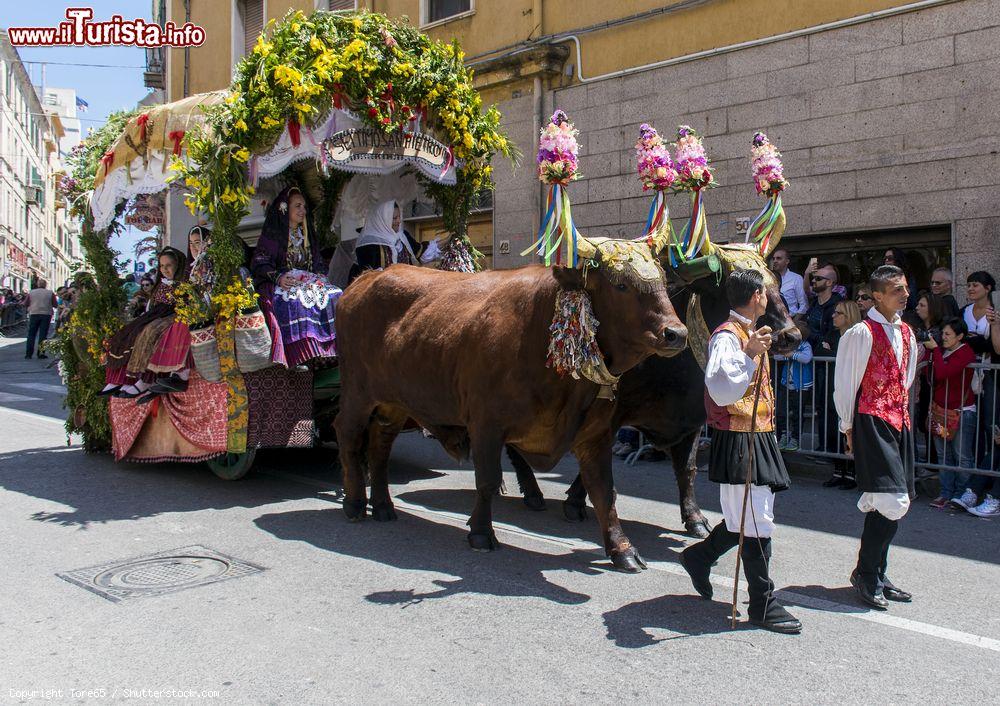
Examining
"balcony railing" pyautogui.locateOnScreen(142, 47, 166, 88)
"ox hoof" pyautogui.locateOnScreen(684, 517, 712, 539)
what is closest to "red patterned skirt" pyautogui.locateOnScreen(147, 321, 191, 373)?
"ox hoof" pyautogui.locateOnScreen(684, 517, 712, 539)

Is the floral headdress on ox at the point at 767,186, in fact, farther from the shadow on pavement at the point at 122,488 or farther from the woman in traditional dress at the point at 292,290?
the shadow on pavement at the point at 122,488

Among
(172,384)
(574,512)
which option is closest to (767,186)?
(574,512)

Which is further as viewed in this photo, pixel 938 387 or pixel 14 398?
pixel 14 398

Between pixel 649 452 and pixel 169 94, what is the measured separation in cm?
1756

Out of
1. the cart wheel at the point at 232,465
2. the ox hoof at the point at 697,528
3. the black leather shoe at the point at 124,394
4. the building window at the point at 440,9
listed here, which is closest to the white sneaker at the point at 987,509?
the ox hoof at the point at 697,528

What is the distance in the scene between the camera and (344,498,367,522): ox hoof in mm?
6168

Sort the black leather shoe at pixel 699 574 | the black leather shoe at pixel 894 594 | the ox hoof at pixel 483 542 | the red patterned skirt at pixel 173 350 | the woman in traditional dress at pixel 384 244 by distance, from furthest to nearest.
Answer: the woman in traditional dress at pixel 384 244 → the red patterned skirt at pixel 173 350 → the ox hoof at pixel 483 542 → the black leather shoe at pixel 894 594 → the black leather shoe at pixel 699 574

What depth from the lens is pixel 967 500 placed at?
271 inches

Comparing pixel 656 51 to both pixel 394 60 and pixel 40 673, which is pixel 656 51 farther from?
pixel 40 673

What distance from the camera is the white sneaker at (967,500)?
22.5ft

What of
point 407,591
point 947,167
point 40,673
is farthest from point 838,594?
point 947,167

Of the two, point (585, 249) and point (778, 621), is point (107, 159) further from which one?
point (778, 621)

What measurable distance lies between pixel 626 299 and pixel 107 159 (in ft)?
18.5

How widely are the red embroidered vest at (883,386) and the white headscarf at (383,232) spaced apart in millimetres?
4436
